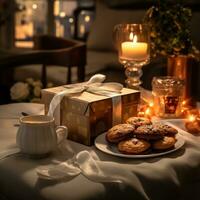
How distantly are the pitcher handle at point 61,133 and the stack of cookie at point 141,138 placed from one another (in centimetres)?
10

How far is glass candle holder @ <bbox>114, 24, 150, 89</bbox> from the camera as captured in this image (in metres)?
1.54

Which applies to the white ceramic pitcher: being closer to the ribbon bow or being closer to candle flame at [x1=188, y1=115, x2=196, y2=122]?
the ribbon bow

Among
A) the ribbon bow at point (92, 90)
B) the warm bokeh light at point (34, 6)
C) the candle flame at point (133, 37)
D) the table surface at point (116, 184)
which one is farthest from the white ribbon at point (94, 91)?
the warm bokeh light at point (34, 6)

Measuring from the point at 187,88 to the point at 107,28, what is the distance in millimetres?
1955

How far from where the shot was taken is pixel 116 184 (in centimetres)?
93

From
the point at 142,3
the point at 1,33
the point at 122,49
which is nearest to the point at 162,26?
the point at 122,49

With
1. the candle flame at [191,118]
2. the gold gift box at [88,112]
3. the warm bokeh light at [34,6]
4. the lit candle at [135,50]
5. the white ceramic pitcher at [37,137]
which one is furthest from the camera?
the warm bokeh light at [34,6]

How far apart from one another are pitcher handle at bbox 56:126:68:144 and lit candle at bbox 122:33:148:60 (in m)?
0.55

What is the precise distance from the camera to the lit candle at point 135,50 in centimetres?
154

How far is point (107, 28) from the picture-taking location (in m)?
3.38

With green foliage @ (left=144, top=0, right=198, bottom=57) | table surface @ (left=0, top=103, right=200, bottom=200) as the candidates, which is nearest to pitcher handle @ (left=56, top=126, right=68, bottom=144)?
table surface @ (left=0, top=103, right=200, bottom=200)

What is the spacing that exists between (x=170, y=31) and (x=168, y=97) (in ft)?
0.93

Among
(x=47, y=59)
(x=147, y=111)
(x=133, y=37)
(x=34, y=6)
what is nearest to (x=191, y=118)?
(x=147, y=111)

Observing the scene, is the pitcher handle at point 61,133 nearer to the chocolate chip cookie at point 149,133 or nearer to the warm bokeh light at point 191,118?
the chocolate chip cookie at point 149,133
